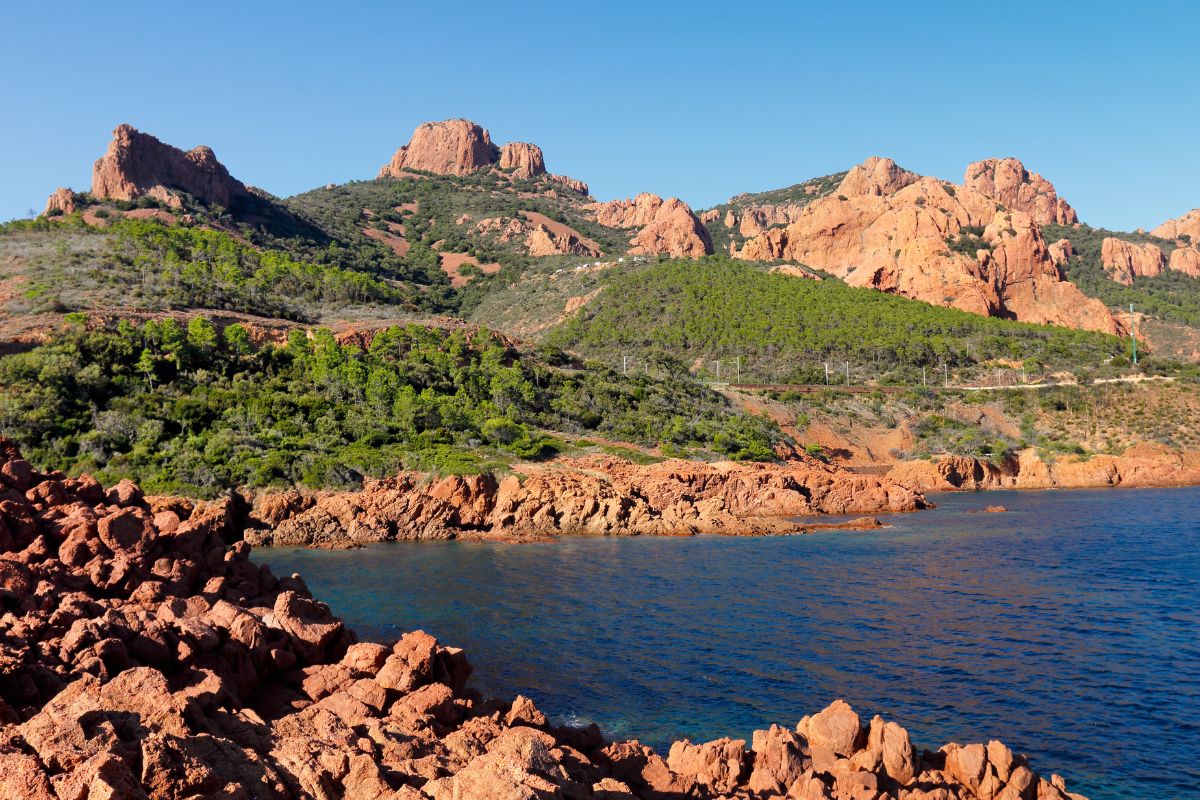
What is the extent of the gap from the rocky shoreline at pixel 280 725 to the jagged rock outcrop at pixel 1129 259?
161 metres

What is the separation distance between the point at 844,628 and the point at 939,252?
336 feet

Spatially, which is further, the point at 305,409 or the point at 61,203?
the point at 61,203

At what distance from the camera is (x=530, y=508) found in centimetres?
4188

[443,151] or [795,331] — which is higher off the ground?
[443,151]

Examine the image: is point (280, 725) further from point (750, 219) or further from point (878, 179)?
point (750, 219)

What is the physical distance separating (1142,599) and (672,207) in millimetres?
143108

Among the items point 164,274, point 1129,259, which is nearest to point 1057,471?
point 164,274

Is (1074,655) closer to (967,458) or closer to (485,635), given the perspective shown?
(485,635)

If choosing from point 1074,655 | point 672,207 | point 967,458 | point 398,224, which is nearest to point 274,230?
Answer: point 398,224

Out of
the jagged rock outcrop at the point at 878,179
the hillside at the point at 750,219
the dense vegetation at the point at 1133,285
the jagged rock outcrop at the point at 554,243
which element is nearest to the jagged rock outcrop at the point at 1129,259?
the dense vegetation at the point at 1133,285

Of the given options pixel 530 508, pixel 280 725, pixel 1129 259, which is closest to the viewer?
pixel 280 725

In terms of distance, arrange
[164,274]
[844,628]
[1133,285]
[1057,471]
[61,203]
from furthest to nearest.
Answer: [1133,285]
[61,203]
[164,274]
[1057,471]
[844,628]

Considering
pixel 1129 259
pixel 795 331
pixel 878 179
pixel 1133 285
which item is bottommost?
pixel 795 331

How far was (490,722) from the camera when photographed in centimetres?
1180
